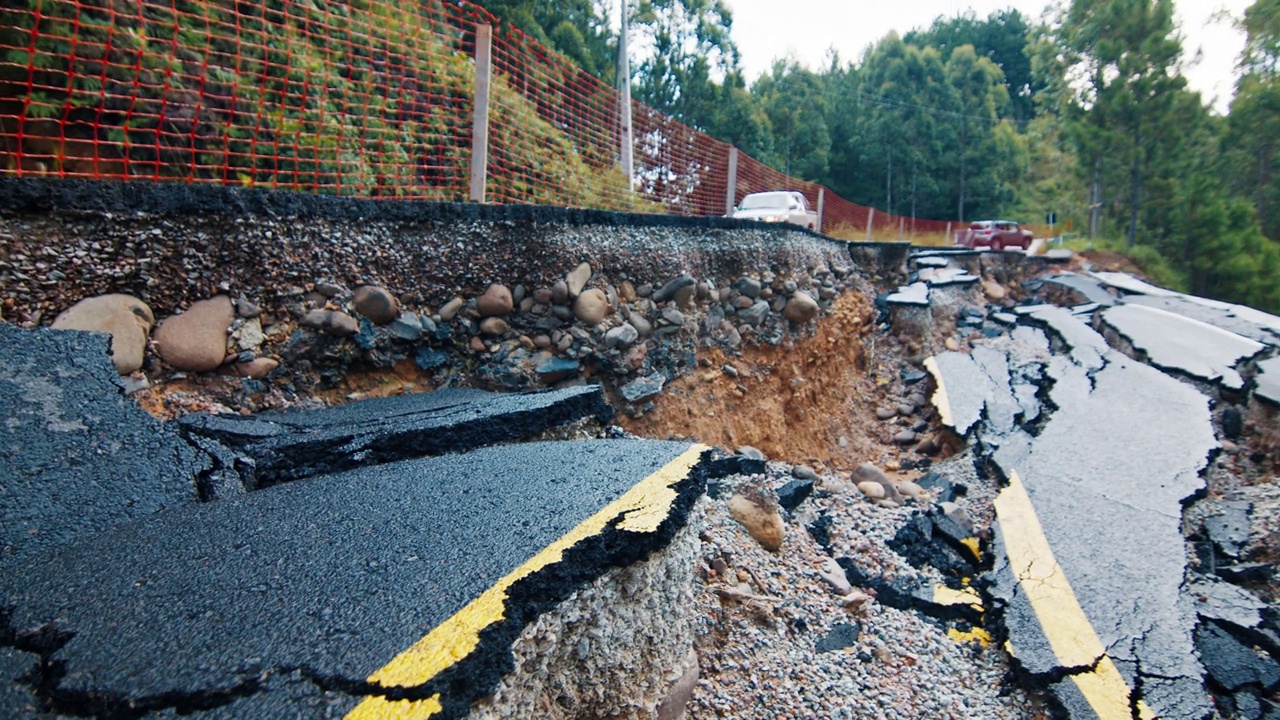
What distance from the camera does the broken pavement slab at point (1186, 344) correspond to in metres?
5.74

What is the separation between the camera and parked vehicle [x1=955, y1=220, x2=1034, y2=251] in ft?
56.6

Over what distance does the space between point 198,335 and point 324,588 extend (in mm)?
1957

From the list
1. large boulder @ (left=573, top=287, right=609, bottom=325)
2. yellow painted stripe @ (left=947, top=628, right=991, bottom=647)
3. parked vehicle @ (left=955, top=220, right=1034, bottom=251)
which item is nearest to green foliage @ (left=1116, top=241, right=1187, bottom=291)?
parked vehicle @ (left=955, top=220, right=1034, bottom=251)

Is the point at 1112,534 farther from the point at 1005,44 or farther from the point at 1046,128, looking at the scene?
the point at 1005,44

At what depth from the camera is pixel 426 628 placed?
139 cm

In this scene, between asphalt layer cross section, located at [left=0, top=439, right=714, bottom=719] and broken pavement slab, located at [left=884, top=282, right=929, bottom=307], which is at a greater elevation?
broken pavement slab, located at [left=884, top=282, right=929, bottom=307]

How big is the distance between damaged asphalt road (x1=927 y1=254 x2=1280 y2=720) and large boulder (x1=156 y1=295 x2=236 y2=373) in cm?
385

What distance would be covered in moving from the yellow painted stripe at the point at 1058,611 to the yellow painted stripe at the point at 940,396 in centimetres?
151

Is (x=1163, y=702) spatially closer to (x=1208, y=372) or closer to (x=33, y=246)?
(x=1208, y=372)

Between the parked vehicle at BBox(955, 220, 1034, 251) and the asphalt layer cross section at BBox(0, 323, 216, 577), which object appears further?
the parked vehicle at BBox(955, 220, 1034, 251)

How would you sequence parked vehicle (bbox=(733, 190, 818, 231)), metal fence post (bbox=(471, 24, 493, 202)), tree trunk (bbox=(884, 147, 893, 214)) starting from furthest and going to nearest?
tree trunk (bbox=(884, 147, 893, 214)), parked vehicle (bbox=(733, 190, 818, 231)), metal fence post (bbox=(471, 24, 493, 202))

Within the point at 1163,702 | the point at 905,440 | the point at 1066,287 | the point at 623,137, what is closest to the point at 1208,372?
the point at 905,440

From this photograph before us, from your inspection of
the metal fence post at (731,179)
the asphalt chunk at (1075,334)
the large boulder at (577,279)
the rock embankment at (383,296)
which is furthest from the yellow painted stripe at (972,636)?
the metal fence post at (731,179)

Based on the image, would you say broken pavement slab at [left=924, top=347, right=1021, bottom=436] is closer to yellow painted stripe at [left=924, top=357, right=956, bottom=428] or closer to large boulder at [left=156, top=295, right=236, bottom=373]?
yellow painted stripe at [left=924, top=357, right=956, bottom=428]
